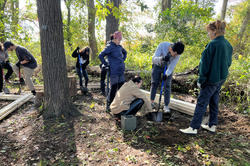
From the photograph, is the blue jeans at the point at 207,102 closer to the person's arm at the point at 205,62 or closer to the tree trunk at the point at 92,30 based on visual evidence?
the person's arm at the point at 205,62

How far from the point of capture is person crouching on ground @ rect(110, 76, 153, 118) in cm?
347

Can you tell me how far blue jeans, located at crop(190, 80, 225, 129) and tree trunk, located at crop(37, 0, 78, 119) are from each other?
9.02 feet

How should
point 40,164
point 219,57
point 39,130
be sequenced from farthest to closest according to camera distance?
point 39,130 → point 219,57 → point 40,164

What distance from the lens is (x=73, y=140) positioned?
3.10 meters

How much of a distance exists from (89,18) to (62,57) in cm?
835

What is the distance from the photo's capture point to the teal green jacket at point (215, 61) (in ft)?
8.86

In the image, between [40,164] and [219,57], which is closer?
[40,164]

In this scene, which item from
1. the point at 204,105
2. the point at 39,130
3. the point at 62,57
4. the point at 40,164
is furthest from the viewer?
the point at 62,57

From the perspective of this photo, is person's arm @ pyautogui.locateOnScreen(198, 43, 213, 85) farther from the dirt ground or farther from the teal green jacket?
the dirt ground

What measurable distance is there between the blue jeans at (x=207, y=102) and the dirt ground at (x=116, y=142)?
0.30 metres

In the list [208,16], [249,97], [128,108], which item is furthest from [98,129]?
[208,16]

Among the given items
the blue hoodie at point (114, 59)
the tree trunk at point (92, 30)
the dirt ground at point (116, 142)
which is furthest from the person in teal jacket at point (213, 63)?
the tree trunk at point (92, 30)

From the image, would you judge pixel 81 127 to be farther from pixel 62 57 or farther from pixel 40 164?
pixel 62 57

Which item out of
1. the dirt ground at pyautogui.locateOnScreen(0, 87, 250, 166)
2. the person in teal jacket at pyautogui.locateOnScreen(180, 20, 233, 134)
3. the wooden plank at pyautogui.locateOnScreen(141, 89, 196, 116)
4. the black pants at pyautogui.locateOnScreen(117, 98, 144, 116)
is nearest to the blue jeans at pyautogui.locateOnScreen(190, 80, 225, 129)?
the person in teal jacket at pyautogui.locateOnScreen(180, 20, 233, 134)
